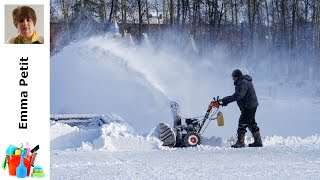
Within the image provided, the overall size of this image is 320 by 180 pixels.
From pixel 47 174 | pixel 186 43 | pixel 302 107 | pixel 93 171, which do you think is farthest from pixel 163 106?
pixel 186 43

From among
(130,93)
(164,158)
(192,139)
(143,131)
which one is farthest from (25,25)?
(130,93)

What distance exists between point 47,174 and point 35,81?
0.93 meters

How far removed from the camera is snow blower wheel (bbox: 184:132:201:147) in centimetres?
1031

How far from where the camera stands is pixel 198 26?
4159 centimetres

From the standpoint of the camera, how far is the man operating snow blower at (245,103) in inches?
410

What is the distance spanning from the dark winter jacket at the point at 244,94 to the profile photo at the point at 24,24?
229 inches

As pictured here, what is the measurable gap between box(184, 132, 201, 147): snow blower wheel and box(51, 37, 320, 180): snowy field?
260 millimetres

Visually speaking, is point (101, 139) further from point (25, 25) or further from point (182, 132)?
point (25, 25)

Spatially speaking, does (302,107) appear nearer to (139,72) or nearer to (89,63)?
(89,63)

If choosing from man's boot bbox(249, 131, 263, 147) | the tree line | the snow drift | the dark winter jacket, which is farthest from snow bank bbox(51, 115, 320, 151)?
the tree line

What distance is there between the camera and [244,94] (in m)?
10.5

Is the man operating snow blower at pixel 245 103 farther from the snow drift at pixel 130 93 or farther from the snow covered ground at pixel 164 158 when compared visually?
the snow drift at pixel 130 93

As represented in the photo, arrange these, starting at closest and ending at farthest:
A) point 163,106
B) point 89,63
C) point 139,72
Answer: point 163,106 → point 139,72 → point 89,63

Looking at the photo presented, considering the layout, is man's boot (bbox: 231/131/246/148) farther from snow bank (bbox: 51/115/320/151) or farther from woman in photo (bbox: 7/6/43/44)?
woman in photo (bbox: 7/6/43/44)
